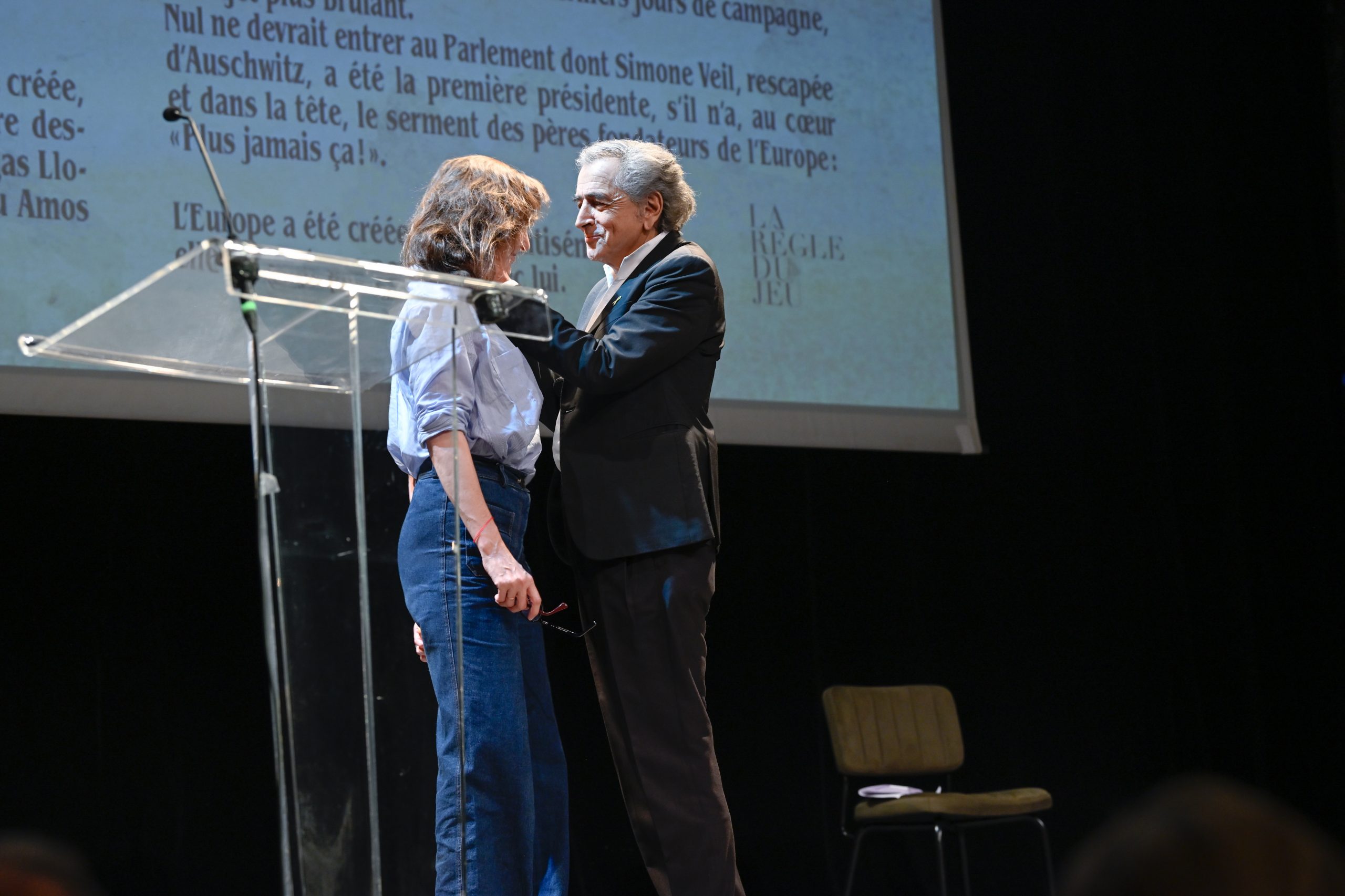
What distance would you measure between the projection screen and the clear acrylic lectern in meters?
1.74

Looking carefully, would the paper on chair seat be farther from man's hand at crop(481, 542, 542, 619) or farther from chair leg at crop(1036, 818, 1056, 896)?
man's hand at crop(481, 542, 542, 619)

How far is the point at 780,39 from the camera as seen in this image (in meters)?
4.02

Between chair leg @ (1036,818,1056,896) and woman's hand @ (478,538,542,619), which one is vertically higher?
woman's hand @ (478,538,542,619)

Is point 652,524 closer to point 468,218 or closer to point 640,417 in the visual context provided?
point 640,417

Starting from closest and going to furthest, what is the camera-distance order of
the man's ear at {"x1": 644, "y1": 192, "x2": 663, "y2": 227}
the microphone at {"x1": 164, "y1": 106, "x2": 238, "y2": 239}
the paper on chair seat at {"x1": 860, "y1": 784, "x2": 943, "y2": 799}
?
1. the microphone at {"x1": 164, "y1": 106, "x2": 238, "y2": 239}
2. the man's ear at {"x1": 644, "y1": 192, "x2": 663, "y2": 227}
3. the paper on chair seat at {"x1": 860, "y1": 784, "x2": 943, "y2": 799}

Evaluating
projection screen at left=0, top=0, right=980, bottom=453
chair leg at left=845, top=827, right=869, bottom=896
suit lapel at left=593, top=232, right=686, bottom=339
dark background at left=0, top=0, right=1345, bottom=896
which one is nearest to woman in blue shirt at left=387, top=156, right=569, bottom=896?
suit lapel at left=593, top=232, right=686, bottom=339

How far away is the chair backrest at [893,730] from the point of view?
3738 millimetres

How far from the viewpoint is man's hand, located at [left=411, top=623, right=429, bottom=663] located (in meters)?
1.56

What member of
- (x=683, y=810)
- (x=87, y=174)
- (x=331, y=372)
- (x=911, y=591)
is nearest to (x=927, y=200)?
(x=911, y=591)

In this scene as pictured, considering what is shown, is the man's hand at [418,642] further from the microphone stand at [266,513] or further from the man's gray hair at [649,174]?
the man's gray hair at [649,174]

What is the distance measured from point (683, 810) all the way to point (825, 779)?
7.45ft

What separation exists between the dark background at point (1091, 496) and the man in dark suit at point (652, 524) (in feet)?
5.69

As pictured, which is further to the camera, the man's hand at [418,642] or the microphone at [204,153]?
the man's hand at [418,642]

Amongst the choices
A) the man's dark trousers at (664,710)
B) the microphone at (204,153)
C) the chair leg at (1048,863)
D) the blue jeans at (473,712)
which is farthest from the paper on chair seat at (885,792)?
the microphone at (204,153)
